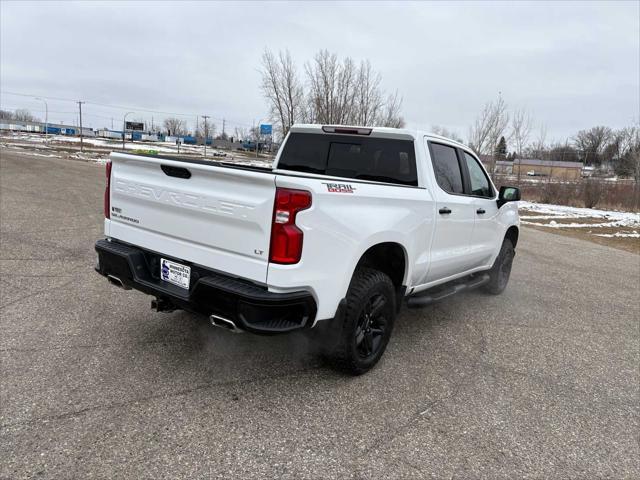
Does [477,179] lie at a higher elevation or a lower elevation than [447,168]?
lower

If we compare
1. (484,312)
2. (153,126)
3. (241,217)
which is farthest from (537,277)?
(153,126)

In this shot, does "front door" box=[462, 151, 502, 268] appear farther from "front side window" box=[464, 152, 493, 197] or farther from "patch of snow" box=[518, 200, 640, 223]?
"patch of snow" box=[518, 200, 640, 223]

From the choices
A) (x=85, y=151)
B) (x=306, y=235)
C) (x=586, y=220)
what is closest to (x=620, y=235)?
(x=586, y=220)

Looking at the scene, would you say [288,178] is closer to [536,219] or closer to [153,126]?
[536,219]

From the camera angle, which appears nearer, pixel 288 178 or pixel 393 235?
pixel 288 178

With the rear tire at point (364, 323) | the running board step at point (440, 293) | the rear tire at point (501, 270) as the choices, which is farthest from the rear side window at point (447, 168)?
the rear tire at point (501, 270)

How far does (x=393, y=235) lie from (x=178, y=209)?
1.58 meters

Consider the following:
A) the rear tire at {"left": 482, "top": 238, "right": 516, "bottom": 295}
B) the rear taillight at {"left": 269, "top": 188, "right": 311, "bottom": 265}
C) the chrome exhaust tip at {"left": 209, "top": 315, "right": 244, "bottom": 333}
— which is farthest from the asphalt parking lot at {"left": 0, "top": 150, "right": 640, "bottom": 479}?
the rear taillight at {"left": 269, "top": 188, "right": 311, "bottom": 265}

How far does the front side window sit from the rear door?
0.25 meters

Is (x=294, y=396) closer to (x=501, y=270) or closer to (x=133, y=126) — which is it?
(x=501, y=270)

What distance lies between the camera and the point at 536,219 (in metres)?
17.3

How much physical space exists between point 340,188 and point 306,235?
437 mm

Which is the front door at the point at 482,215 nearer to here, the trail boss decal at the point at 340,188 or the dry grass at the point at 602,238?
the trail boss decal at the point at 340,188

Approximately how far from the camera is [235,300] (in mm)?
2793
